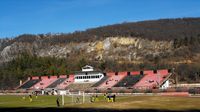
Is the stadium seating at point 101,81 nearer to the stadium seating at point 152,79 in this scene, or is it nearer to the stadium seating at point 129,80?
the stadium seating at point 129,80

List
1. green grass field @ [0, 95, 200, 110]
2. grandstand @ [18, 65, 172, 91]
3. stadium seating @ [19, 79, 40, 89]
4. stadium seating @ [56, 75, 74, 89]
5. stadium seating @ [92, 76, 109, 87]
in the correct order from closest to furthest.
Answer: green grass field @ [0, 95, 200, 110] < grandstand @ [18, 65, 172, 91] < stadium seating @ [92, 76, 109, 87] < stadium seating @ [56, 75, 74, 89] < stadium seating @ [19, 79, 40, 89]

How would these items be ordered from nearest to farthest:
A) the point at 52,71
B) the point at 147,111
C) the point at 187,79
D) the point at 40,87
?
1. the point at 147,111
2. the point at 40,87
3. the point at 187,79
4. the point at 52,71

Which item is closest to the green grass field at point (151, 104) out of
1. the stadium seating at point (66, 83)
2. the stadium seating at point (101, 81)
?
the stadium seating at point (101, 81)

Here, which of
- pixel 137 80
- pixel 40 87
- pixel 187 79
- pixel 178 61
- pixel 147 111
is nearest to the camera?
pixel 147 111

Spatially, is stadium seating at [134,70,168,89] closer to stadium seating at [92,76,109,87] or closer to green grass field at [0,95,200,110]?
stadium seating at [92,76,109,87]

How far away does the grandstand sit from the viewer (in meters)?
113

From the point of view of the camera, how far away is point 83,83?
428 feet

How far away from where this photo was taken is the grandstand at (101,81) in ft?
370

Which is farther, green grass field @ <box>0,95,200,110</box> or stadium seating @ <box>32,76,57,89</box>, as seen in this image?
stadium seating @ <box>32,76,57,89</box>

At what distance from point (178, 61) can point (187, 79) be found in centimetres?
4286

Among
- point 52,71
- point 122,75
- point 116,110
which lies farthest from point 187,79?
point 116,110

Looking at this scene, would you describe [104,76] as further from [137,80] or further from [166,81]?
[166,81]

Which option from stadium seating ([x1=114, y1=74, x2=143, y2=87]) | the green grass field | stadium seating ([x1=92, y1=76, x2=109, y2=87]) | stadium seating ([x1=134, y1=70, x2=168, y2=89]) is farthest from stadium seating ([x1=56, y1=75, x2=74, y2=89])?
the green grass field

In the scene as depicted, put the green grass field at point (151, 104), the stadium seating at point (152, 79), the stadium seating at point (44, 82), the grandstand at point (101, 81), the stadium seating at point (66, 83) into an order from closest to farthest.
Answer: the green grass field at point (151, 104) < the stadium seating at point (152, 79) < the grandstand at point (101, 81) < the stadium seating at point (66, 83) < the stadium seating at point (44, 82)
